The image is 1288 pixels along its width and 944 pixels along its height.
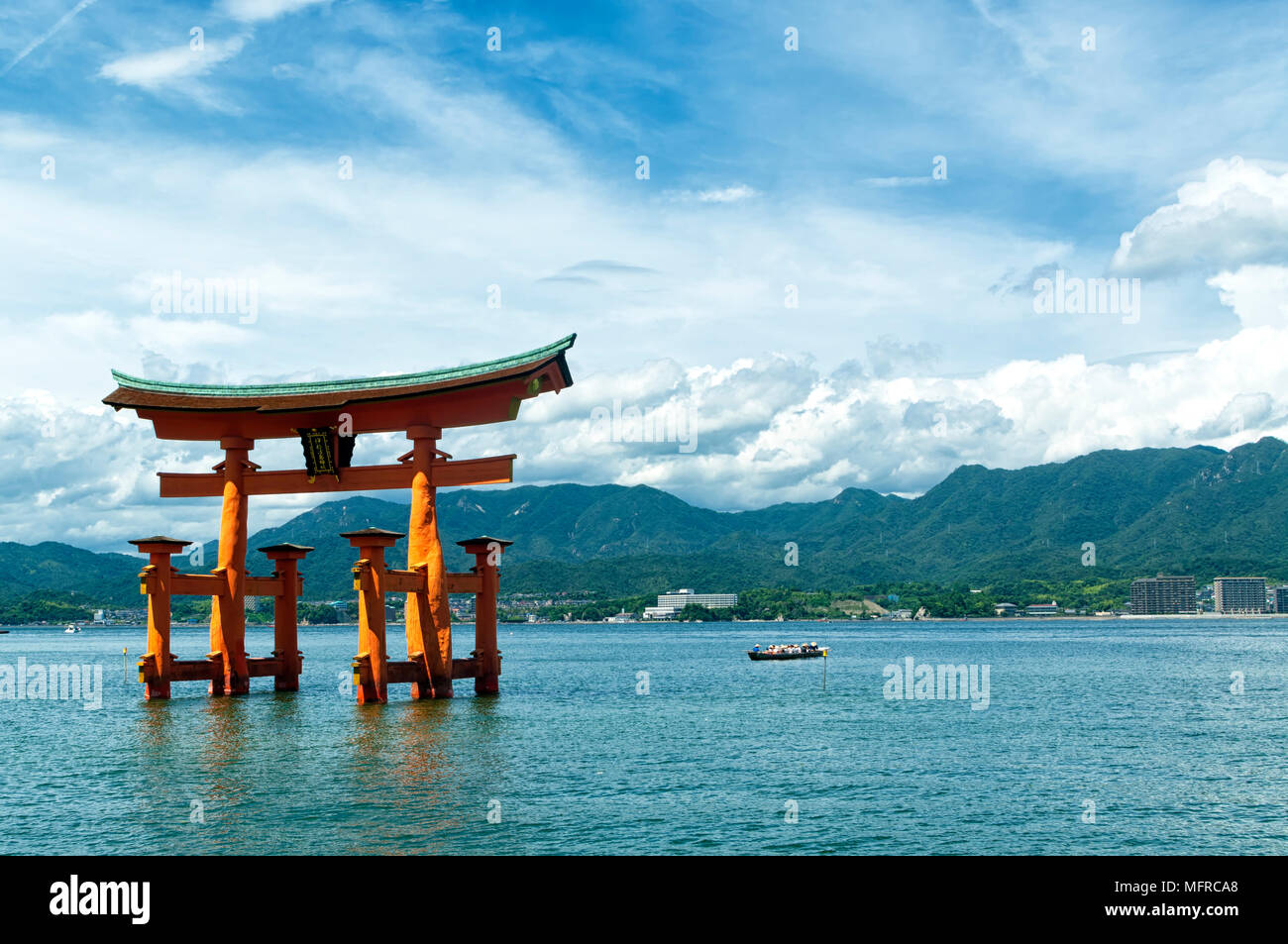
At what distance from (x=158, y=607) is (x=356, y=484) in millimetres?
7244

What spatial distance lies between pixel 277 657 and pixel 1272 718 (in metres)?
35.9

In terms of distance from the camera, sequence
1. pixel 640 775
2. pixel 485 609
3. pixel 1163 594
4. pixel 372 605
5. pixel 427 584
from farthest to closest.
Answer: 1. pixel 1163 594
2. pixel 485 609
3. pixel 427 584
4. pixel 372 605
5. pixel 640 775

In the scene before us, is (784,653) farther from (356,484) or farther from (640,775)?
(640,775)

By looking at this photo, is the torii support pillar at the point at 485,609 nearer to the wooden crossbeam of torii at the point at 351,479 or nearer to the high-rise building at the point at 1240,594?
the wooden crossbeam of torii at the point at 351,479

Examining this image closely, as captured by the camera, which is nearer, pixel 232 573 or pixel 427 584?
pixel 427 584

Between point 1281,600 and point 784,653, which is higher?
point 784,653

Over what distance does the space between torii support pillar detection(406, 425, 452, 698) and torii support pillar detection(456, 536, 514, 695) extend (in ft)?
5.79

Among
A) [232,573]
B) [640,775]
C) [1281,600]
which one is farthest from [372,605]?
[1281,600]

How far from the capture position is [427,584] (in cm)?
3219

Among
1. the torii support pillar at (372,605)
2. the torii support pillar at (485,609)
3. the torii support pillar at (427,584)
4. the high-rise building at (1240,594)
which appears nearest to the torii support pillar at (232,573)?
the torii support pillar at (372,605)

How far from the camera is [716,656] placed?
296 ft

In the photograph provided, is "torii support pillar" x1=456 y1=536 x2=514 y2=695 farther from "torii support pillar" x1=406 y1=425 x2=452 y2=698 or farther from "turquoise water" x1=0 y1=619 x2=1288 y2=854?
"torii support pillar" x1=406 y1=425 x2=452 y2=698
